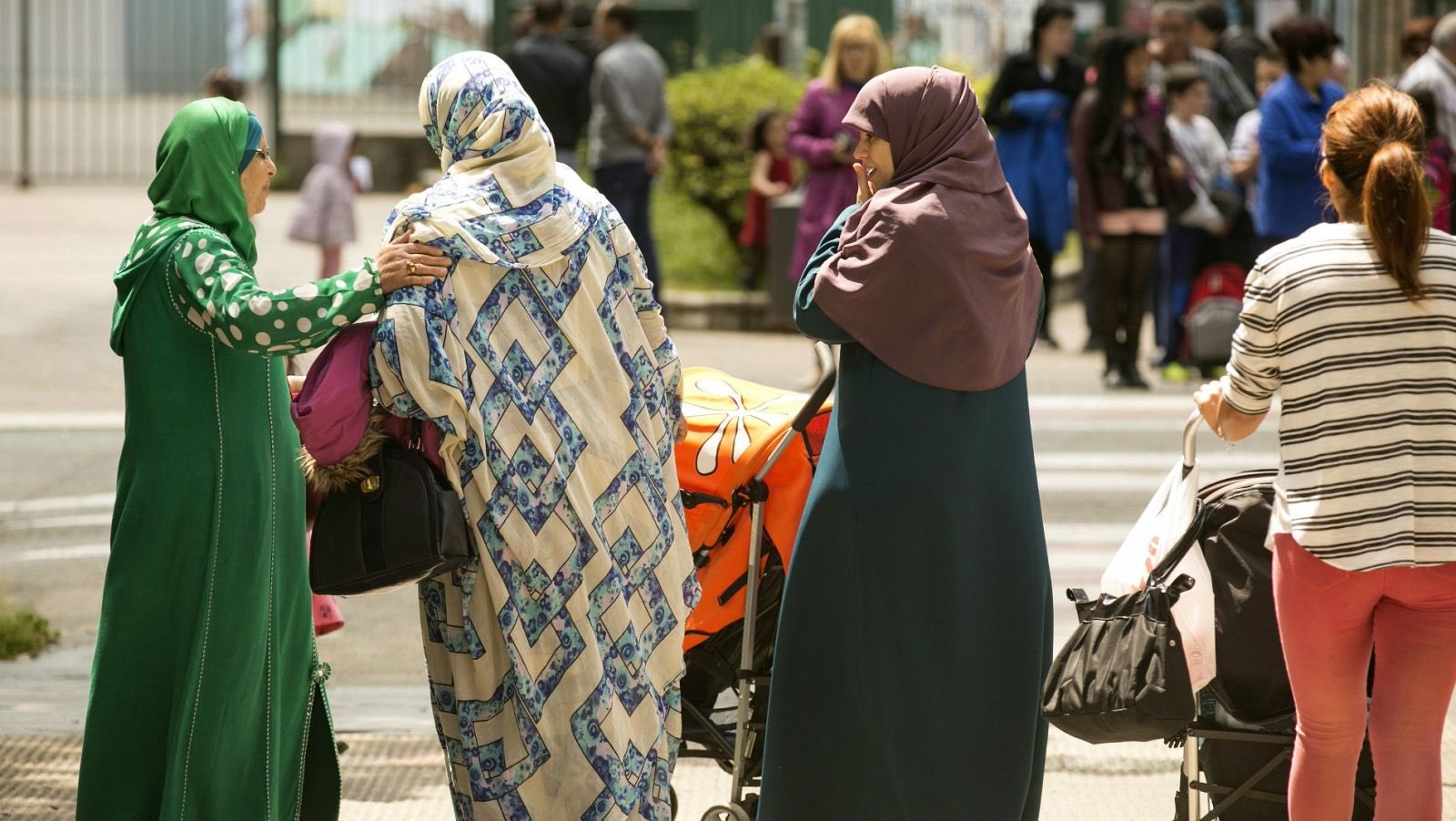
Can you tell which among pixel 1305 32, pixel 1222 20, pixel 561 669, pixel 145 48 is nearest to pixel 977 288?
pixel 561 669

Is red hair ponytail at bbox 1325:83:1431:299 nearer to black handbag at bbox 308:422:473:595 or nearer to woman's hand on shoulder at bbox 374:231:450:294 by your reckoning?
woman's hand on shoulder at bbox 374:231:450:294

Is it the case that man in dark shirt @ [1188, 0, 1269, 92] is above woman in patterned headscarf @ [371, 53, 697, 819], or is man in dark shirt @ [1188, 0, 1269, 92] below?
above

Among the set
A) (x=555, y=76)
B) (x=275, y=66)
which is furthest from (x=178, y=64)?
(x=555, y=76)

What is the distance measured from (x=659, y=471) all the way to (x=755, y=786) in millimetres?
911

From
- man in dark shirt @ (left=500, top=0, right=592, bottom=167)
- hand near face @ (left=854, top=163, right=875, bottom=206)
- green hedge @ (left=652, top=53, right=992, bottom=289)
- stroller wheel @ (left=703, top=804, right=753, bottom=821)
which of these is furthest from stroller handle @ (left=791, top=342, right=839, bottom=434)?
green hedge @ (left=652, top=53, right=992, bottom=289)

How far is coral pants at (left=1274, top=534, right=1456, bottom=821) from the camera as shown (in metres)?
3.95

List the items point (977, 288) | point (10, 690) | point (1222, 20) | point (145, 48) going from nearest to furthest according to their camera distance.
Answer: point (977, 288) → point (10, 690) → point (1222, 20) → point (145, 48)

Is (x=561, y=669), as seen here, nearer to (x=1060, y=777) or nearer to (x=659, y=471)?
(x=659, y=471)

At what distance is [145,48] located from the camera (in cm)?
2066

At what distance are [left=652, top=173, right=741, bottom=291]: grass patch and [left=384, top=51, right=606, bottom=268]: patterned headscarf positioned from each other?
10.7 meters

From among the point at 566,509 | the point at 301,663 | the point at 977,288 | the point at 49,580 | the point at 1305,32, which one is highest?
the point at 1305,32

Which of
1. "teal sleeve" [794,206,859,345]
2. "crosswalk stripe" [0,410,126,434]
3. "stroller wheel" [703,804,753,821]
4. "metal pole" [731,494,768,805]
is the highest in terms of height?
"teal sleeve" [794,206,859,345]

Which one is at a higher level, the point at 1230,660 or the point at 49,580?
the point at 1230,660

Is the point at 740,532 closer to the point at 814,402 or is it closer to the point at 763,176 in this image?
the point at 814,402
